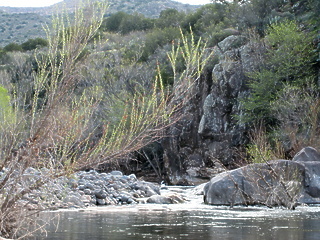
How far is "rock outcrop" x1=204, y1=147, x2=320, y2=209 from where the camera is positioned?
20250 millimetres

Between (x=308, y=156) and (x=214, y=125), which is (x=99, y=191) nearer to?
(x=308, y=156)

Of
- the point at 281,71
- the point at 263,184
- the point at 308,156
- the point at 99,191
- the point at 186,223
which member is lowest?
the point at 99,191

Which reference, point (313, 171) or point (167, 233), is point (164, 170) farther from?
point (167, 233)

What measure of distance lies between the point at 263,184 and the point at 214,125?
20.4 m

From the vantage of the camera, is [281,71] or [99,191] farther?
[281,71]

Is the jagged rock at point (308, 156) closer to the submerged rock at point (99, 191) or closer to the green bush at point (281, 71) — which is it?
the submerged rock at point (99, 191)

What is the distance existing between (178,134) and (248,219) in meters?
28.6

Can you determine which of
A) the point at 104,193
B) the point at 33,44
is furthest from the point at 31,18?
the point at 104,193

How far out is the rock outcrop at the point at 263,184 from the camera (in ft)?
66.4

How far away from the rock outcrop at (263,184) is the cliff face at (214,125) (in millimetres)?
16533

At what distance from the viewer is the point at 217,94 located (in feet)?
137

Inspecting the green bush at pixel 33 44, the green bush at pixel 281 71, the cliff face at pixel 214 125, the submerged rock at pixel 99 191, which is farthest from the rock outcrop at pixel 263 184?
the green bush at pixel 33 44

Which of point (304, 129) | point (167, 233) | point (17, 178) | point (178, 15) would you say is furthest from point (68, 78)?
point (178, 15)

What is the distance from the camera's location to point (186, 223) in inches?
597
